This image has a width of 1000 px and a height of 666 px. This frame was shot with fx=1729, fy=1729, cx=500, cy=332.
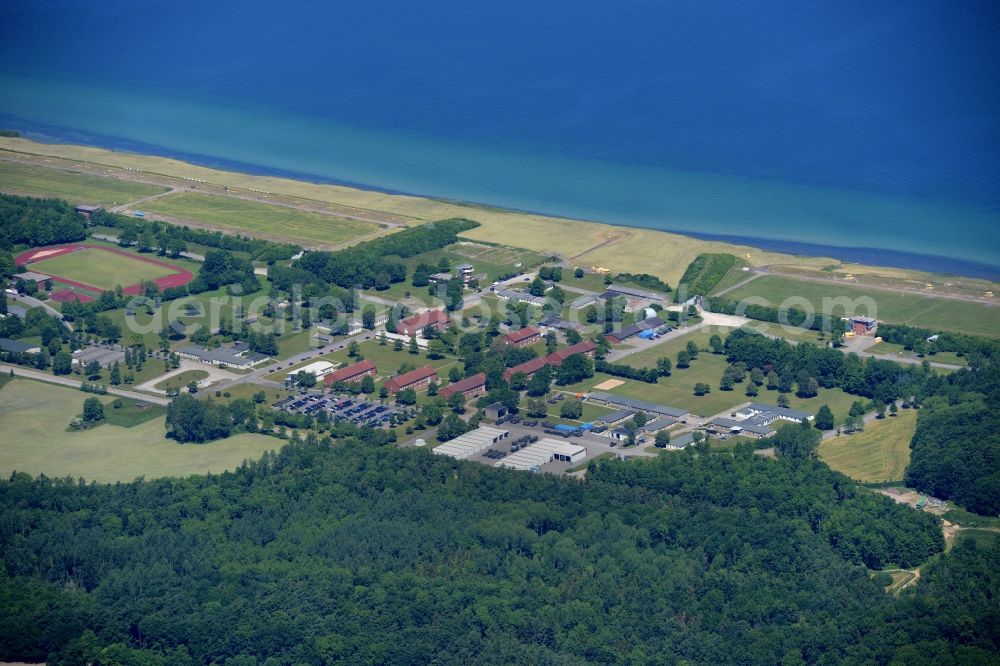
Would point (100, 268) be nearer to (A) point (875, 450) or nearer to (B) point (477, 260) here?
(B) point (477, 260)

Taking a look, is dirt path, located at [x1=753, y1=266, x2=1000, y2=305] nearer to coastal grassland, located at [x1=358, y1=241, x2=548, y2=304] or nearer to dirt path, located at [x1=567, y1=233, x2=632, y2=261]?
dirt path, located at [x1=567, y1=233, x2=632, y2=261]

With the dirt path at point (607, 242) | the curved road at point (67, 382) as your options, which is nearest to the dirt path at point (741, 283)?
the dirt path at point (607, 242)

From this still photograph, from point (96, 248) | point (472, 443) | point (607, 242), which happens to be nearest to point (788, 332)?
point (607, 242)

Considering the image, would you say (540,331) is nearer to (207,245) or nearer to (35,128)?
(207,245)

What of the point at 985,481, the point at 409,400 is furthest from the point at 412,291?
the point at 985,481

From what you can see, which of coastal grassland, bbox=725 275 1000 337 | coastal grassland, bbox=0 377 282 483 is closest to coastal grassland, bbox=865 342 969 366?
coastal grassland, bbox=725 275 1000 337

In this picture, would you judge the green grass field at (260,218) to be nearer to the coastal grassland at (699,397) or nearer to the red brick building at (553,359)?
the red brick building at (553,359)
